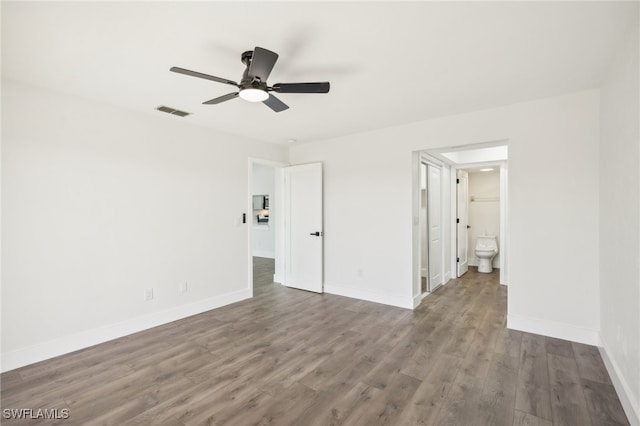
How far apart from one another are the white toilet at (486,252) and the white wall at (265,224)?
5011mm

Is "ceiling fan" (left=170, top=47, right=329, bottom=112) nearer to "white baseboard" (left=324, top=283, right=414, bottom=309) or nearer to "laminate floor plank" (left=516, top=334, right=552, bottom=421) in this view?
"laminate floor plank" (left=516, top=334, right=552, bottom=421)

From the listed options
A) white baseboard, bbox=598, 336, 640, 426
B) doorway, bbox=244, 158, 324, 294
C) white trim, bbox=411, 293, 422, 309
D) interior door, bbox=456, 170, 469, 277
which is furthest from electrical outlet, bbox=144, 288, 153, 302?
interior door, bbox=456, 170, 469, 277

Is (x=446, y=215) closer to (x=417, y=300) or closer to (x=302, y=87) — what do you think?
(x=417, y=300)

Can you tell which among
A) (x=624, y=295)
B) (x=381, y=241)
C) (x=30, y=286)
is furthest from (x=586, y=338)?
(x=30, y=286)

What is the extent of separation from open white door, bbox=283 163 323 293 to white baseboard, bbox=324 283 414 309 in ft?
0.73

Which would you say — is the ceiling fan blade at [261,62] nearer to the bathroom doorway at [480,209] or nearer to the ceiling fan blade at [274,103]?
the ceiling fan blade at [274,103]

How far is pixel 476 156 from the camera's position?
5.41 meters

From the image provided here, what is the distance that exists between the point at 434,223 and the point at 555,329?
2.29m

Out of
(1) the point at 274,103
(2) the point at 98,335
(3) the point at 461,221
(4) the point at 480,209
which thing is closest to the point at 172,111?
(1) the point at 274,103

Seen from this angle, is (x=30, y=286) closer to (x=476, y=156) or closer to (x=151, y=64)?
(x=151, y=64)

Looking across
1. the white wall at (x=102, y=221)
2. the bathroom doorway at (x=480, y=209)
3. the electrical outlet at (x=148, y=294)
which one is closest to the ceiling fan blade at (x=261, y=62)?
the white wall at (x=102, y=221)

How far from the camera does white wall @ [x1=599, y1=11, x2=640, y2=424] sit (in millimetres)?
1905

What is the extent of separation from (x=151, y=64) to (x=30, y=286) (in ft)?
7.46

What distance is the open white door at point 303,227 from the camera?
4.95 metres
